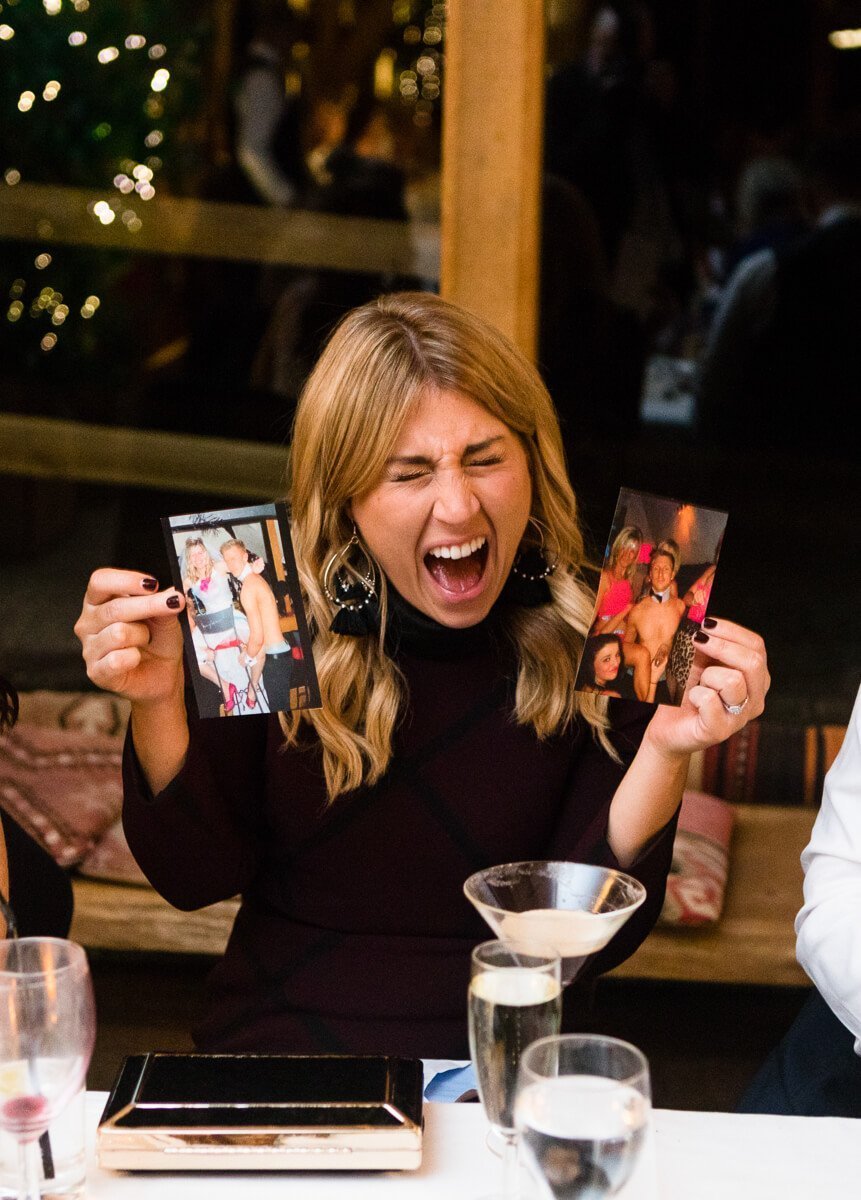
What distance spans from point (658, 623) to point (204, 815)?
0.57 metres

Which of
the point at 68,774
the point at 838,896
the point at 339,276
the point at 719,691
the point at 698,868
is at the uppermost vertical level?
the point at 339,276

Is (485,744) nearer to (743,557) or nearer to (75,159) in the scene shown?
(743,557)

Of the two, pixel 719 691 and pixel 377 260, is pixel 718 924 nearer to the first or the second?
pixel 719 691

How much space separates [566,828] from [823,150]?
7.61 ft

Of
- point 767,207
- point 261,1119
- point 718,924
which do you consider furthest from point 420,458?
point 767,207

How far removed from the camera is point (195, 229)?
12.0 ft

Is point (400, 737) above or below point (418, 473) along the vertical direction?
below

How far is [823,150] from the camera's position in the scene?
11.5 ft

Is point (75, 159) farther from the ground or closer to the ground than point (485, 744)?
farther from the ground

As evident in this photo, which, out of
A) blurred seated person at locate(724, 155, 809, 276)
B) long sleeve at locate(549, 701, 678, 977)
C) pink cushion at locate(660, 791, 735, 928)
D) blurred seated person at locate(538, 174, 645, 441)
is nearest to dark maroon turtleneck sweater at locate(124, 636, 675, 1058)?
long sleeve at locate(549, 701, 678, 977)

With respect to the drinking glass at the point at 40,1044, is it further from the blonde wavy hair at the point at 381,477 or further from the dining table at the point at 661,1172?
the blonde wavy hair at the point at 381,477

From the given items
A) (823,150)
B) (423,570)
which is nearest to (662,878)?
(423,570)

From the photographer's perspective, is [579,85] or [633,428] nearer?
[579,85]

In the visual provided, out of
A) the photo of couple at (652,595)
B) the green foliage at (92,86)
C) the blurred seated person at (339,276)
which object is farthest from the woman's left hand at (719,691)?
the green foliage at (92,86)
